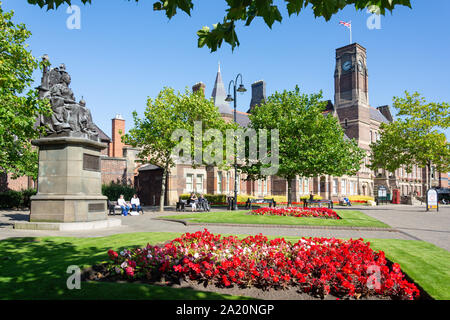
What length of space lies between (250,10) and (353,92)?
2529 inches

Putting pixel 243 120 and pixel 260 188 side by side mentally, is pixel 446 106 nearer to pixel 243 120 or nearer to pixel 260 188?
pixel 260 188

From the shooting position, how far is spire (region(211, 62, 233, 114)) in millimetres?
46325

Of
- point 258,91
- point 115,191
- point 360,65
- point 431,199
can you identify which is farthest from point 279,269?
point 360,65

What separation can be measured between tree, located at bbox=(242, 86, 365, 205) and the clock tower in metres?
37.2

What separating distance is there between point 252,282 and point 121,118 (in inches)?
1612

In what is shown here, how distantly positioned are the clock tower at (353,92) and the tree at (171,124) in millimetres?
43888

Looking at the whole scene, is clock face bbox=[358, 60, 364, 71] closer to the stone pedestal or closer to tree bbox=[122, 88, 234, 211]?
tree bbox=[122, 88, 234, 211]

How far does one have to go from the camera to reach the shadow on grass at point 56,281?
4902mm

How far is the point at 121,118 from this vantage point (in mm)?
43375

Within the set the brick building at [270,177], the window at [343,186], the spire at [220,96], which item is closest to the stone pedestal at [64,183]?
the brick building at [270,177]

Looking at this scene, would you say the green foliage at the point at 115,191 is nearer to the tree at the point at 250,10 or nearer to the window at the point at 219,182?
the window at the point at 219,182

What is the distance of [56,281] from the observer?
5.41 metres
